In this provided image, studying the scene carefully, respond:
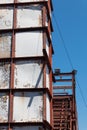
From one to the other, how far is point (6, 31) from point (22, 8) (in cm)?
145

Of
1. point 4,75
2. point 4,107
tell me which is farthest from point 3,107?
point 4,75

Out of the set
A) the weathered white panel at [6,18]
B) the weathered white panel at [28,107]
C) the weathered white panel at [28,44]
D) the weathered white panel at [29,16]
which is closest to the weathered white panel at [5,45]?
the weathered white panel at [28,44]

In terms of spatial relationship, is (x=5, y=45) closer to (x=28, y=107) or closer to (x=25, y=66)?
(x=25, y=66)

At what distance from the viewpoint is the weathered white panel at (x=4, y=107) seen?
17.1 m

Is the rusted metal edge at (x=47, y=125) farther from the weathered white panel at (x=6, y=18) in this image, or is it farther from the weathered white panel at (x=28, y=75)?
the weathered white panel at (x=6, y=18)

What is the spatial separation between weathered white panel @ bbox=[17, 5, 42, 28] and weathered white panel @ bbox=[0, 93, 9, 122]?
367cm

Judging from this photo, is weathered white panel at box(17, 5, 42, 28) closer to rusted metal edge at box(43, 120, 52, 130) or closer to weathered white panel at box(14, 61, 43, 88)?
weathered white panel at box(14, 61, 43, 88)

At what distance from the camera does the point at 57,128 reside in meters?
24.8

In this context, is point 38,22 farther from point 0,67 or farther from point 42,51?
point 0,67

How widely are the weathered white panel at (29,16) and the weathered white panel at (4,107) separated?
3666 mm

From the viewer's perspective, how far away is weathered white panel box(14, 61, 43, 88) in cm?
1744

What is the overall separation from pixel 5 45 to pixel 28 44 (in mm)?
1161

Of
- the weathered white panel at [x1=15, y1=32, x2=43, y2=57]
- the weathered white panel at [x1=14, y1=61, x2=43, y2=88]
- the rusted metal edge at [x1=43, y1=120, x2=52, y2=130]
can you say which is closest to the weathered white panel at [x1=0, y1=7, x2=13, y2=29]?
the weathered white panel at [x1=15, y1=32, x2=43, y2=57]

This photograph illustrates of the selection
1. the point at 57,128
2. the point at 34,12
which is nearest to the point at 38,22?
the point at 34,12
